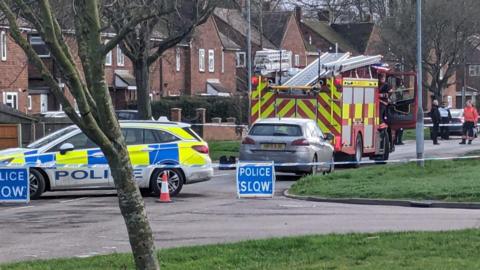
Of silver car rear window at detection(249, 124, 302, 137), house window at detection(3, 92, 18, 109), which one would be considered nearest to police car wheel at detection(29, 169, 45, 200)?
silver car rear window at detection(249, 124, 302, 137)

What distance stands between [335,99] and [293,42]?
48559 mm

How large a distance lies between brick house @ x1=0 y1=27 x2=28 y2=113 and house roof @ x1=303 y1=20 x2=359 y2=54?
126 feet

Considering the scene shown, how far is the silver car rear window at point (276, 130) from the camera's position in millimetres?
22922

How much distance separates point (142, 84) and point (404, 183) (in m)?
14.8

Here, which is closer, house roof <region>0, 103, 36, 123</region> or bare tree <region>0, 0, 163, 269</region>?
bare tree <region>0, 0, 163, 269</region>

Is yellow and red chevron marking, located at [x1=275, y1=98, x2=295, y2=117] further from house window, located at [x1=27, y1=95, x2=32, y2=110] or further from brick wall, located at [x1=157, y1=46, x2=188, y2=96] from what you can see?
brick wall, located at [x1=157, y1=46, x2=188, y2=96]

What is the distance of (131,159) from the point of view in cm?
1903

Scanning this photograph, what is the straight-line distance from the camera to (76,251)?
11211 mm

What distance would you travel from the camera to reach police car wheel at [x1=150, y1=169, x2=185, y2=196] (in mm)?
18859

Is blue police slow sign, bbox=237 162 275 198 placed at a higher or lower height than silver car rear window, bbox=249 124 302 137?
lower

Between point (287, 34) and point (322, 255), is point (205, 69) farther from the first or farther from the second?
point (322, 255)

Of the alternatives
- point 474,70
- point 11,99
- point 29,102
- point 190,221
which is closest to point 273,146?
point 190,221

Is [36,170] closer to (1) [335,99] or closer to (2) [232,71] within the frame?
(1) [335,99]

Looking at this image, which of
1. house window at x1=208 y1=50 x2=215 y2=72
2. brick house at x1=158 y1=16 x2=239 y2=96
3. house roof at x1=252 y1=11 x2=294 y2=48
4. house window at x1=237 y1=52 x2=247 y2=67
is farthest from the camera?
house window at x1=237 y1=52 x2=247 y2=67
